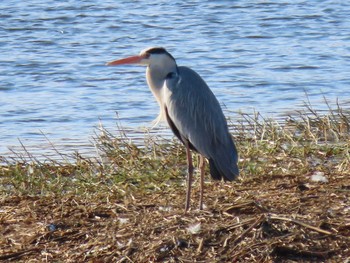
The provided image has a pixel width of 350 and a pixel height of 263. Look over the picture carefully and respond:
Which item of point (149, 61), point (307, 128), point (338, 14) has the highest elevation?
point (149, 61)

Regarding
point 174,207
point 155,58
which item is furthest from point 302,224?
point 155,58

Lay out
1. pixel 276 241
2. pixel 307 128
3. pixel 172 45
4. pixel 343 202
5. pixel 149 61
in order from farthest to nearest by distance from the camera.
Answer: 1. pixel 172 45
2. pixel 307 128
3. pixel 149 61
4. pixel 343 202
5. pixel 276 241

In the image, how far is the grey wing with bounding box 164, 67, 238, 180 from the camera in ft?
21.4

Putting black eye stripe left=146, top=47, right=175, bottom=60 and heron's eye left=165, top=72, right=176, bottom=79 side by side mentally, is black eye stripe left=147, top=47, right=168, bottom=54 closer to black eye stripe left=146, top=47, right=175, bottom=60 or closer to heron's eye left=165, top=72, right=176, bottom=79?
black eye stripe left=146, top=47, right=175, bottom=60

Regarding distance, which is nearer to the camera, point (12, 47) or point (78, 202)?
point (78, 202)

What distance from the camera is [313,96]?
1155cm

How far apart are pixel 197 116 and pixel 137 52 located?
814cm

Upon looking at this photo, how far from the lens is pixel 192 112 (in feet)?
21.5

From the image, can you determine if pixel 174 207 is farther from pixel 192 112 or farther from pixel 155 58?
pixel 155 58

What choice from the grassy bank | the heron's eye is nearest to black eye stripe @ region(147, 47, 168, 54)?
the heron's eye

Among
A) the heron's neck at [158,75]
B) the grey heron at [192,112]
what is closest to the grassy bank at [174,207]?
the grey heron at [192,112]

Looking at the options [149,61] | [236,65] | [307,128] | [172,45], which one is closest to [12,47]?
[172,45]

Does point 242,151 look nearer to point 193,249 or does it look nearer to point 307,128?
point 307,128

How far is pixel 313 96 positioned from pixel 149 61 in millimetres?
5159
